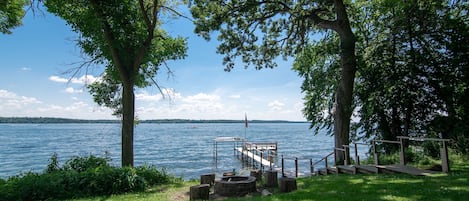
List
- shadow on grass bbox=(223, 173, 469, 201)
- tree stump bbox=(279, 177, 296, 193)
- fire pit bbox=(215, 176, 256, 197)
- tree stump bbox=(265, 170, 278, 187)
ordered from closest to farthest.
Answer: shadow on grass bbox=(223, 173, 469, 201)
tree stump bbox=(279, 177, 296, 193)
fire pit bbox=(215, 176, 256, 197)
tree stump bbox=(265, 170, 278, 187)

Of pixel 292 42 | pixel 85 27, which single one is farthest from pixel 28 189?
pixel 292 42

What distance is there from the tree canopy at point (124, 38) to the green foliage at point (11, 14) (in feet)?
9.27

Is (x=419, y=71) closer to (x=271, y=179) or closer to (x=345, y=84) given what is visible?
(x=345, y=84)

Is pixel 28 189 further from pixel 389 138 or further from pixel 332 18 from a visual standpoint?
pixel 389 138

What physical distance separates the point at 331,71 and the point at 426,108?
5.01m

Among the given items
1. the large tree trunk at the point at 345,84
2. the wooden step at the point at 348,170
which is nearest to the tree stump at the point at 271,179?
the wooden step at the point at 348,170

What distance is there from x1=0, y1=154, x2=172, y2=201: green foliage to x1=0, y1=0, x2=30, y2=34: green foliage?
7.59m

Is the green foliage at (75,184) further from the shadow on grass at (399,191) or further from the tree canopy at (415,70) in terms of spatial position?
the tree canopy at (415,70)

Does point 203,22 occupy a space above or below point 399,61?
above

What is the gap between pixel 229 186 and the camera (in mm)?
8156

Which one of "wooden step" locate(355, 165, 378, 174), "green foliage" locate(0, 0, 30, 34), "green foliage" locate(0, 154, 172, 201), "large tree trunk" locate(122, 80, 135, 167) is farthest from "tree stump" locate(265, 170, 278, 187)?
"green foliage" locate(0, 0, 30, 34)

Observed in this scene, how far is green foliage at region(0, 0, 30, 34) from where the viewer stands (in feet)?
40.6

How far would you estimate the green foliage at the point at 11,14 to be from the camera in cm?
1238

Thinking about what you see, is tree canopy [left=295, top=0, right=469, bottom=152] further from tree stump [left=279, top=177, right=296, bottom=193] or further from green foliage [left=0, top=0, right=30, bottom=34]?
green foliage [left=0, top=0, right=30, bottom=34]
